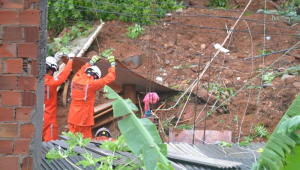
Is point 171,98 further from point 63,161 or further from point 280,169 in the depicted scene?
point 280,169

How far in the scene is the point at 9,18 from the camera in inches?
163

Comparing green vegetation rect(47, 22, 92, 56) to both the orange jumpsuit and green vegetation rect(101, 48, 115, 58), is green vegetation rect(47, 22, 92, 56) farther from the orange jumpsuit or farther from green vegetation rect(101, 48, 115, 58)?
the orange jumpsuit

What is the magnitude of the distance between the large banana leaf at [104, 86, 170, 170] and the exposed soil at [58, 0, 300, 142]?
22.2 feet

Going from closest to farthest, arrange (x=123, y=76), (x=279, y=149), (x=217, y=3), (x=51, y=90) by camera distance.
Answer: (x=279, y=149) → (x=51, y=90) → (x=123, y=76) → (x=217, y=3)

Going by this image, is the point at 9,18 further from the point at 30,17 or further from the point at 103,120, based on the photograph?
the point at 103,120

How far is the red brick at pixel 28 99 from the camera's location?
4.20 metres

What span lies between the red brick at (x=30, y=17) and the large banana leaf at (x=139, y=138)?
87 cm

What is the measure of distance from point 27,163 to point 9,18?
47.9 inches

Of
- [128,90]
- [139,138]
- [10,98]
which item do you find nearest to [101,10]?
[128,90]

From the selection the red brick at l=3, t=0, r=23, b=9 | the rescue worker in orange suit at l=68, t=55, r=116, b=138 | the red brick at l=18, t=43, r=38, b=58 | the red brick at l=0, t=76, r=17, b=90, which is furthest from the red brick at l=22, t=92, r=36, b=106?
the rescue worker in orange suit at l=68, t=55, r=116, b=138

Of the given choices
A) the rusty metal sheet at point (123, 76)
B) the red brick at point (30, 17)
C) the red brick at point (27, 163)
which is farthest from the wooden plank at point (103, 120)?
the red brick at point (30, 17)

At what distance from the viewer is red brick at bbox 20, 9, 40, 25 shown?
13.6 ft

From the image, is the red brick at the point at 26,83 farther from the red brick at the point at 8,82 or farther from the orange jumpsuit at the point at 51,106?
the orange jumpsuit at the point at 51,106

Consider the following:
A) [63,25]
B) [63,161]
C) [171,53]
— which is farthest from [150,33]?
[63,161]
